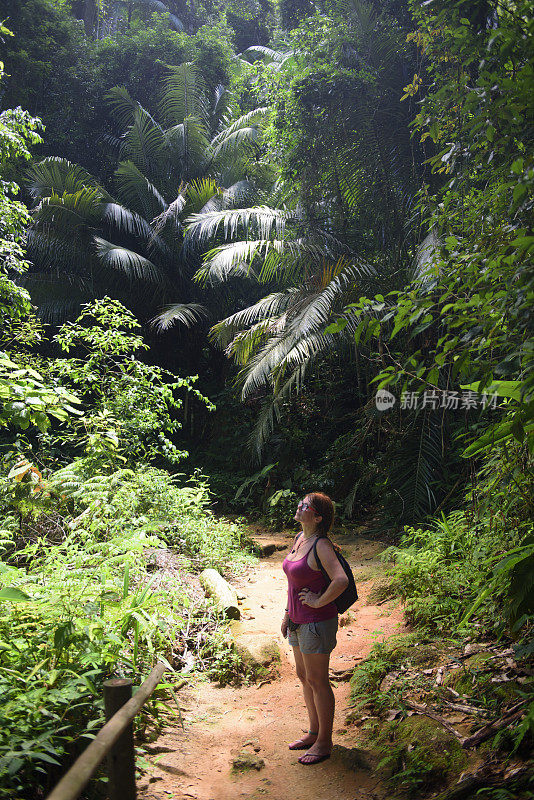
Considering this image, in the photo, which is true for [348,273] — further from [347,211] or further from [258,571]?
[258,571]

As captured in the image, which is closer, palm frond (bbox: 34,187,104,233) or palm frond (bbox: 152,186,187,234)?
palm frond (bbox: 34,187,104,233)

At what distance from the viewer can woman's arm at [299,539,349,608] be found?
296 cm

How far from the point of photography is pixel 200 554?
20.1ft

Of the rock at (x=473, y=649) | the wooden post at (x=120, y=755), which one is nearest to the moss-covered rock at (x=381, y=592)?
the rock at (x=473, y=649)

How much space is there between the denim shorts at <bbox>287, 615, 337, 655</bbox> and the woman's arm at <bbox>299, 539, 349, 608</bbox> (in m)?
0.11

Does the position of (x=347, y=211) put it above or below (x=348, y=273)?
above

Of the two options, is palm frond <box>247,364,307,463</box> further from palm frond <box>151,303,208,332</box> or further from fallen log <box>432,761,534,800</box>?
fallen log <box>432,761,534,800</box>

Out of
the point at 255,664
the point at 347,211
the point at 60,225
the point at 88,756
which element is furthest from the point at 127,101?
the point at 88,756

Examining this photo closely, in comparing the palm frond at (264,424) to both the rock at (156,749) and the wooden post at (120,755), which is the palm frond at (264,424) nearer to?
the rock at (156,749)

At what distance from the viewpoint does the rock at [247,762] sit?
310 centimetres

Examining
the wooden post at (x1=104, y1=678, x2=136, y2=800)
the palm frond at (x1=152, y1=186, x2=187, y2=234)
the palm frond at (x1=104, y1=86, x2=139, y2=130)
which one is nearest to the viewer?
the wooden post at (x1=104, y1=678, x2=136, y2=800)

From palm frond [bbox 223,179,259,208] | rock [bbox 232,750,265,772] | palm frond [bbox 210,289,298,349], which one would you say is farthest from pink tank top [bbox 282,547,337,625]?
palm frond [bbox 223,179,259,208]

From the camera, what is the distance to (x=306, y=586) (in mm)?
3076

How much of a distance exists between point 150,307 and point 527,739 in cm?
1154
